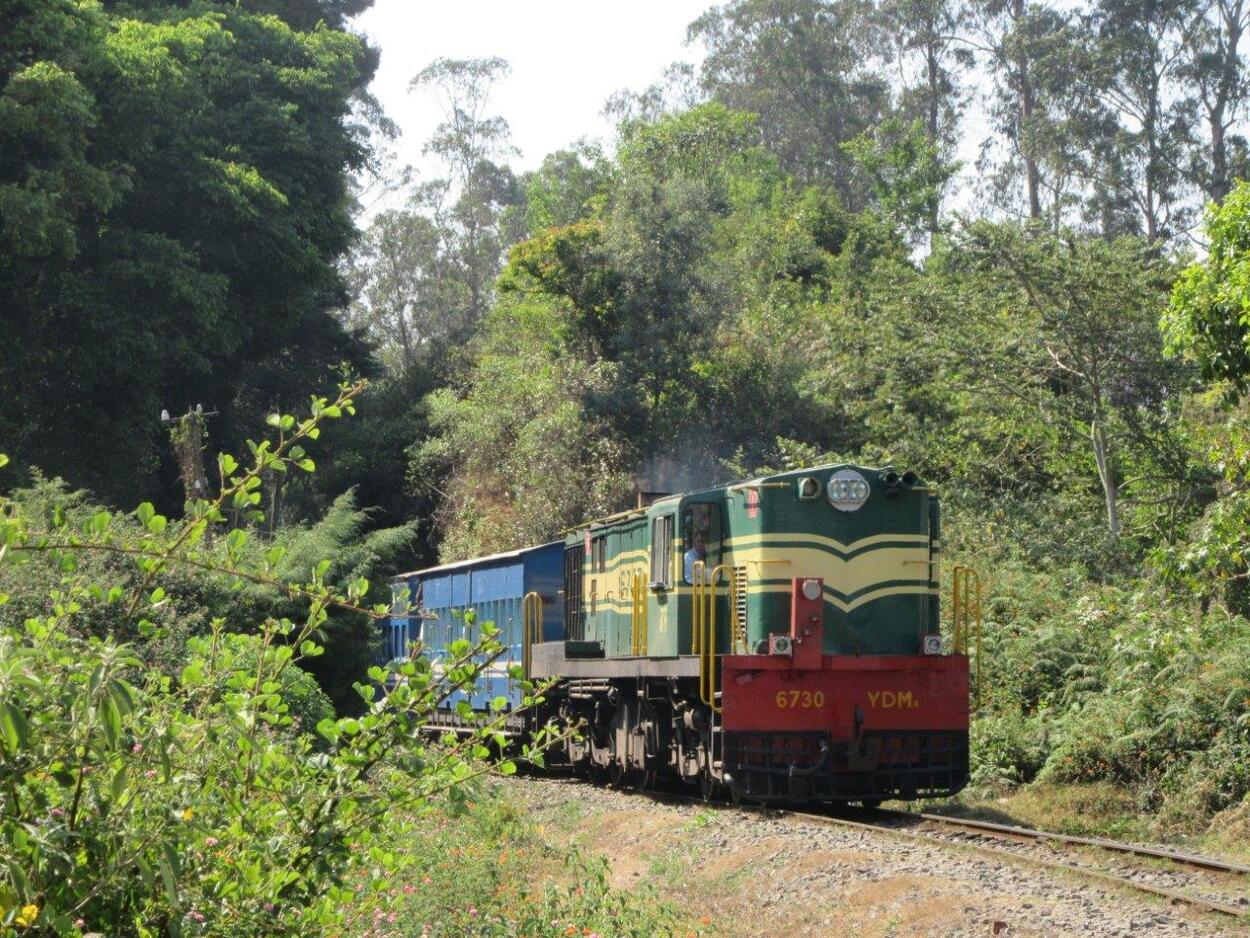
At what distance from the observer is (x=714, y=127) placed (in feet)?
155

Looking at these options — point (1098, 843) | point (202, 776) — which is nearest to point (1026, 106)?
point (1098, 843)

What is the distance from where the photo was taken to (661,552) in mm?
14320

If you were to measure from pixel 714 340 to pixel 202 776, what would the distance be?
30079 mm

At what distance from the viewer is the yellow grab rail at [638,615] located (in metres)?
14.7

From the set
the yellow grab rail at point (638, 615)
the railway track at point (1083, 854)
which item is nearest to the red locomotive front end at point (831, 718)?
the railway track at point (1083, 854)

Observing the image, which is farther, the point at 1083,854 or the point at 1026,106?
the point at 1026,106

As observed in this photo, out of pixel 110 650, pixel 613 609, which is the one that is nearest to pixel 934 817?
pixel 613 609

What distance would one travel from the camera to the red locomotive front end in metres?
12.4

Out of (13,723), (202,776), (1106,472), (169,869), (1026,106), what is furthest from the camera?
(1026,106)

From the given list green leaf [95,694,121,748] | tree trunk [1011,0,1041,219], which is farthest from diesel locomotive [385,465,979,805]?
tree trunk [1011,0,1041,219]

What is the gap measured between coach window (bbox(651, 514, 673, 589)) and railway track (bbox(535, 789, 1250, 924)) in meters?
2.24

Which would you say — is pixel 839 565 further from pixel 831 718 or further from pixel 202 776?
pixel 202 776

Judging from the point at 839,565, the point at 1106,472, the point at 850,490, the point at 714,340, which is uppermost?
the point at 714,340

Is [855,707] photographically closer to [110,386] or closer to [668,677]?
[668,677]
